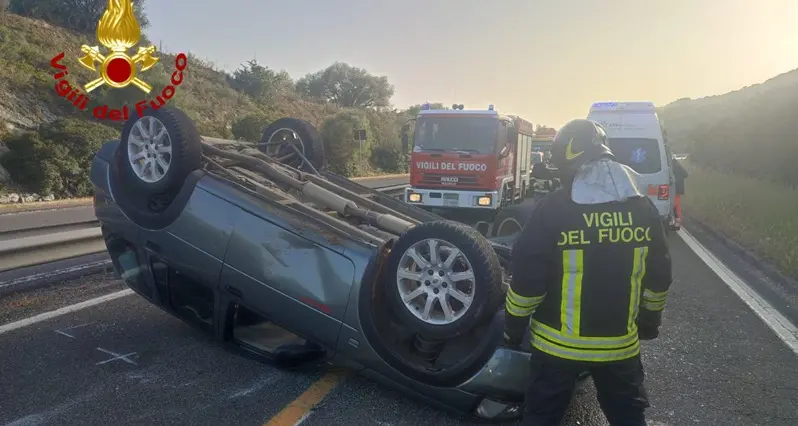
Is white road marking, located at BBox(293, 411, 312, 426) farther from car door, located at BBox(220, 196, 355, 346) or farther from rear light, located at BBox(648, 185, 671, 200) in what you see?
rear light, located at BBox(648, 185, 671, 200)

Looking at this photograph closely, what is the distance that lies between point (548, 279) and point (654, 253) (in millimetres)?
477

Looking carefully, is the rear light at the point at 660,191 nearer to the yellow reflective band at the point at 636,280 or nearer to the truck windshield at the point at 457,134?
the truck windshield at the point at 457,134

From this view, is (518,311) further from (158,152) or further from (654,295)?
(158,152)

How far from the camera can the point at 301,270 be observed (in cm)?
383

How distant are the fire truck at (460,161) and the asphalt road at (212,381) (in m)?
6.57

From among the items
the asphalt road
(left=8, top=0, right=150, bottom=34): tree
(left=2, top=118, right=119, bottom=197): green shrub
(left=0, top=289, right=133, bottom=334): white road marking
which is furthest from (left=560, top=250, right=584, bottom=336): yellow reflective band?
(left=8, top=0, right=150, bottom=34): tree

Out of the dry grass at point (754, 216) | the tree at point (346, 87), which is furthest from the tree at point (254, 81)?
the dry grass at point (754, 216)

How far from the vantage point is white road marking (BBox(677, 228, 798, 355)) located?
5773mm

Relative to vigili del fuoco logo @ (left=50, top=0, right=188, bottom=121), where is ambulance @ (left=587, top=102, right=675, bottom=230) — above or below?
below

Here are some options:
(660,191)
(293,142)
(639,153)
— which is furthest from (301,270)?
(639,153)

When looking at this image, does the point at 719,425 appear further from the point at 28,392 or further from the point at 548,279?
the point at 28,392

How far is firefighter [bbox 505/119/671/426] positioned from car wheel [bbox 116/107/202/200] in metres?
2.57

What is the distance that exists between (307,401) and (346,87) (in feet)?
190

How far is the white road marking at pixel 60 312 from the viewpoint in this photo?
188 inches
